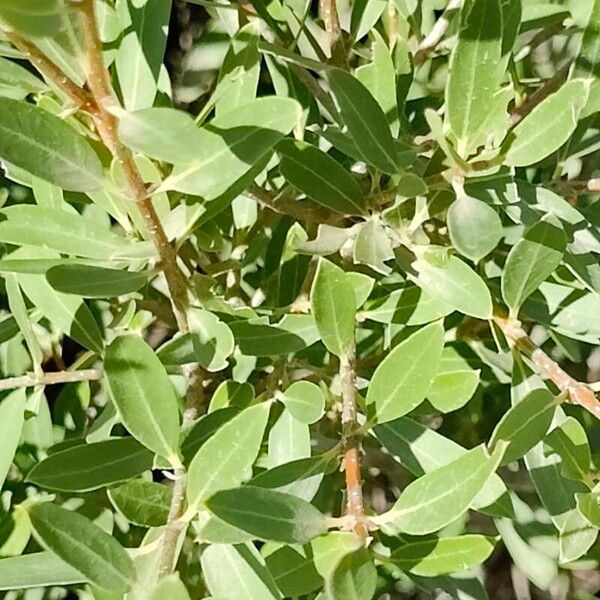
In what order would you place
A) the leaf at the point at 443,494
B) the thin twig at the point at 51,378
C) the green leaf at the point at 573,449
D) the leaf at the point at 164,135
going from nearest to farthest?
the leaf at the point at 164,135, the leaf at the point at 443,494, the green leaf at the point at 573,449, the thin twig at the point at 51,378

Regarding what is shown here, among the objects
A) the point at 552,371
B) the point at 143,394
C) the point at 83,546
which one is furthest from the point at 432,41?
the point at 83,546

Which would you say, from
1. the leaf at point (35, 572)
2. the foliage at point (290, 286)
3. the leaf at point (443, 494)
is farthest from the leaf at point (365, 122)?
the leaf at point (35, 572)

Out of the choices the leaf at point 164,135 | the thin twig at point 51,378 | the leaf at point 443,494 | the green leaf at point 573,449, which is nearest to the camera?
the leaf at point 164,135

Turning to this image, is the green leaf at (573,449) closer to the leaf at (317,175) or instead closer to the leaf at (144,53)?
the leaf at (317,175)

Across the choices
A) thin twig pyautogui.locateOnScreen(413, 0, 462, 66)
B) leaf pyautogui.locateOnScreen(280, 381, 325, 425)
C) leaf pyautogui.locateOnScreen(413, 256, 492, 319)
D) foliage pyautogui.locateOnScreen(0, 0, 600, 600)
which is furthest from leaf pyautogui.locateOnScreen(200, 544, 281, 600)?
thin twig pyautogui.locateOnScreen(413, 0, 462, 66)

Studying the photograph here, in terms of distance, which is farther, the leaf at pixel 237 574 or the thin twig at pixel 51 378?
the thin twig at pixel 51 378

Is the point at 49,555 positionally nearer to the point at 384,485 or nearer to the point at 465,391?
the point at 465,391
